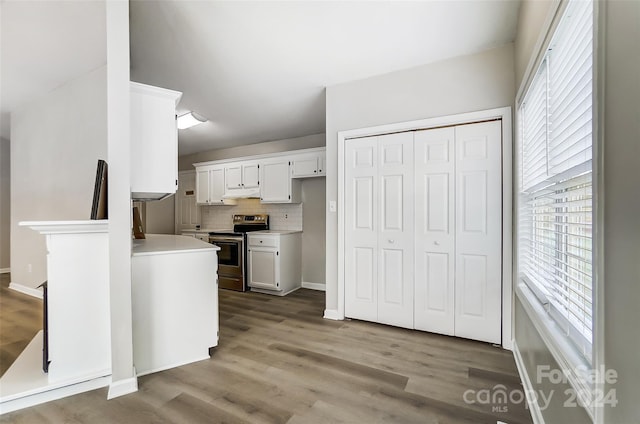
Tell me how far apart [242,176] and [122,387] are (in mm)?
3623

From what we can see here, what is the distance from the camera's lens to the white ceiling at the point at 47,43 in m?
2.07

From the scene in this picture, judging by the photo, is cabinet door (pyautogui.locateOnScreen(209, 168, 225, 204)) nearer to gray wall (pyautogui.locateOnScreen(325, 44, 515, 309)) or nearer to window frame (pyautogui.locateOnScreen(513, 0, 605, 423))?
gray wall (pyautogui.locateOnScreen(325, 44, 515, 309))

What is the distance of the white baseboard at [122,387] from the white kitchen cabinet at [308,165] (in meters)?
3.23

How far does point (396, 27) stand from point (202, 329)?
287 centimetres

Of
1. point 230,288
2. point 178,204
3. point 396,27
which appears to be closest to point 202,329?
point 230,288

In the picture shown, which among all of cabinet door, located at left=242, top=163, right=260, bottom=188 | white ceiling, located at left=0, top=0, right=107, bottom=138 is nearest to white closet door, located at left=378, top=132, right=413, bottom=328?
cabinet door, located at left=242, top=163, right=260, bottom=188

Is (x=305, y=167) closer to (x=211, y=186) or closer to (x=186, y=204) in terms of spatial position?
(x=211, y=186)

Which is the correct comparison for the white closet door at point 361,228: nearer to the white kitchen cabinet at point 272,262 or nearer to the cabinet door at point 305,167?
the cabinet door at point 305,167

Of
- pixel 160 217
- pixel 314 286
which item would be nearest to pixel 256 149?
pixel 160 217

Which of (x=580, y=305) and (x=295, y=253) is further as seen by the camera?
(x=295, y=253)

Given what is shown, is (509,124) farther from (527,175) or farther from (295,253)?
(295,253)

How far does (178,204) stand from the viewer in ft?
20.2

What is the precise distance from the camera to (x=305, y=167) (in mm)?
4398

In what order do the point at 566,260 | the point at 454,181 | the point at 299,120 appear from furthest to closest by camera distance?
the point at 299,120, the point at 454,181, the point at 566,260
